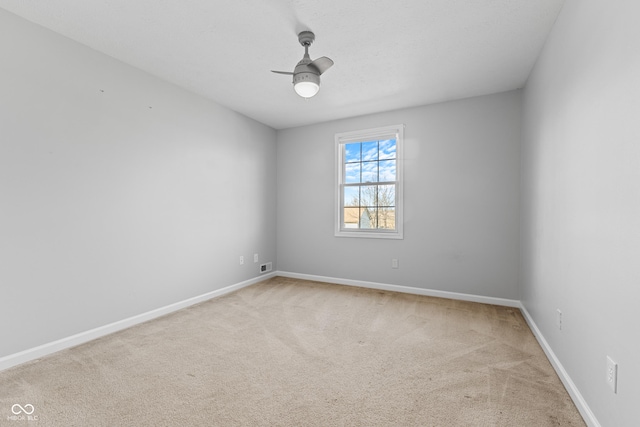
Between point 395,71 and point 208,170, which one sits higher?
point 395,71

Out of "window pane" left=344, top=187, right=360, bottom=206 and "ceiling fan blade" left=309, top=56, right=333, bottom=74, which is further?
"window pane" left=344, top=187, right=360, bottom=206

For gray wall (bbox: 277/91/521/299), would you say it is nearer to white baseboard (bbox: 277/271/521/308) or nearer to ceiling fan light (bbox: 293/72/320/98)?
white baseboard (bbox: 277/271/521/308)

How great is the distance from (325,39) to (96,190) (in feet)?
7.96

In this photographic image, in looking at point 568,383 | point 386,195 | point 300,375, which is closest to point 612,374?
point 568,383

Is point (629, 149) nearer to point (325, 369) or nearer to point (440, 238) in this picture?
point (325, 369)

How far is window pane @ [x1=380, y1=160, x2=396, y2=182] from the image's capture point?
420cm

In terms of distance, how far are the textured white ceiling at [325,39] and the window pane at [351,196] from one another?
4.97 feet

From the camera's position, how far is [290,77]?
3086mm

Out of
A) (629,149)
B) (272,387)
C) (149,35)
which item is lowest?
(272,387)

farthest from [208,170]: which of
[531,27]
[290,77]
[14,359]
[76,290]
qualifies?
[531,27]

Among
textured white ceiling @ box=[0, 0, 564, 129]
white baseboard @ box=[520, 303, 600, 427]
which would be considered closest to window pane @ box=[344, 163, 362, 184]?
textured white ceiling @ box=[0, 0, 564, 129]

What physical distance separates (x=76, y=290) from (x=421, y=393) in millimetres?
2843

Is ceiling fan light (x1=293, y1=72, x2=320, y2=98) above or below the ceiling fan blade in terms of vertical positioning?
below

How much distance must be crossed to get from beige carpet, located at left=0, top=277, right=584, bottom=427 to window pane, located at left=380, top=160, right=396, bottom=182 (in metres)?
1.98
